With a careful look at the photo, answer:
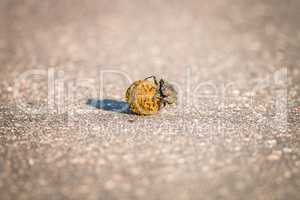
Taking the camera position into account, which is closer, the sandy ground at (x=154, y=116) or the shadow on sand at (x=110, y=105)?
the sandy ground at (x=154, y=116)

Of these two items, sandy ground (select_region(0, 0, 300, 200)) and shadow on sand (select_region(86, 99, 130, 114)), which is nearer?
sandy ground (select_region(0, 0, 300, 200))

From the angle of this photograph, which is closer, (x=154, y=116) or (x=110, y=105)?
(x=154, y=116)

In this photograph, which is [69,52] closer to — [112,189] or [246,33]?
[246,33]

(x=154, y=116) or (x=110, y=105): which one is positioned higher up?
(x=110, y=105)

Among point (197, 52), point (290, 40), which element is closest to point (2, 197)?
point (197, 52)
